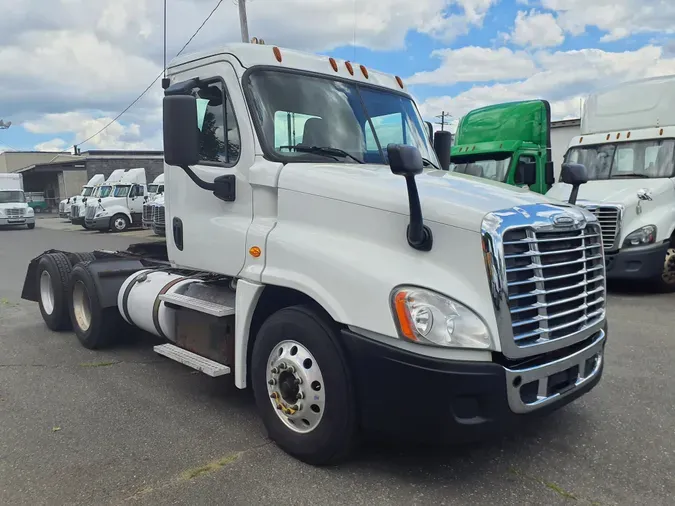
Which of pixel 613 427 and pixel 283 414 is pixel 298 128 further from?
pixel 613 427

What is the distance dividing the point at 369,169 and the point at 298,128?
0.60 meters

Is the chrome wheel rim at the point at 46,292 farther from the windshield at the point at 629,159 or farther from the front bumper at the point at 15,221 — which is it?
the front bumper at the point at 15,221

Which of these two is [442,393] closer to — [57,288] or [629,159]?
[57,288]

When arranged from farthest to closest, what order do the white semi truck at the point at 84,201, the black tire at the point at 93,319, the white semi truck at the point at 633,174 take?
1. the white semi truck at the point at 84,201
2. the white semi truck at the point at 633,174
3. the black tire at the point at 93,319

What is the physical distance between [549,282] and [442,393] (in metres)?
0.89

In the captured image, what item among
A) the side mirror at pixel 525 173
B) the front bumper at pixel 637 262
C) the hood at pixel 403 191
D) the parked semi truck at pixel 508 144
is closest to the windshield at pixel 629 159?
the side mirror at pixel 525 173

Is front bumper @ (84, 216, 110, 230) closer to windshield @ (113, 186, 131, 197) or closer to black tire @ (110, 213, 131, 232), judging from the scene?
black tire @ (110, 213, 131, 232)

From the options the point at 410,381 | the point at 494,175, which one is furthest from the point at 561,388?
the point at 494,175

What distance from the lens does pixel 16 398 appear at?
4934mm

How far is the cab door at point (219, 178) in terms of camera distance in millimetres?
4109

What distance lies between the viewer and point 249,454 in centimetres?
384

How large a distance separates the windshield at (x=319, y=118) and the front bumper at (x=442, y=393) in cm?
146

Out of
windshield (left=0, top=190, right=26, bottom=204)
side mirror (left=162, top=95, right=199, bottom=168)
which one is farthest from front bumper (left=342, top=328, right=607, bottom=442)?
windshield (left=0, top=190, right=26, bottom=204)

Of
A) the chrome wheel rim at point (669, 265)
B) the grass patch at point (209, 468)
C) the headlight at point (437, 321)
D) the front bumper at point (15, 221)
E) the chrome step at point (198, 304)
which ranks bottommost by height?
the grass patch at point (209, 468)
